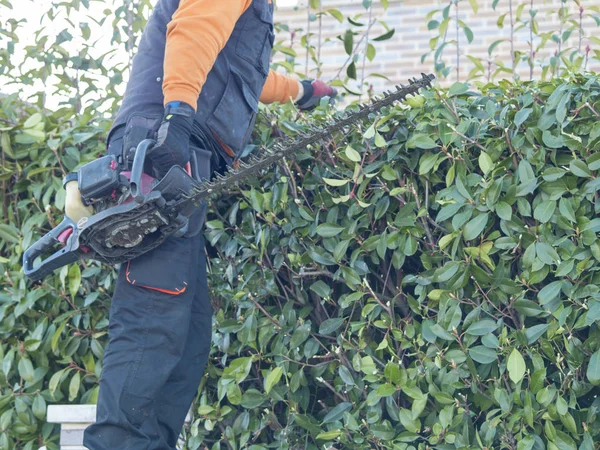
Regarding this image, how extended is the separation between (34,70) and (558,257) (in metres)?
2.68

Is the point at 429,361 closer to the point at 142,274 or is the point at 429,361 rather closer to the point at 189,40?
the point at 142,274

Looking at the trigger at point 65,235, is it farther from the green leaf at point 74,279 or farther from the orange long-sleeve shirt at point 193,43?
the orange long-sleeve shirt at point 193,43

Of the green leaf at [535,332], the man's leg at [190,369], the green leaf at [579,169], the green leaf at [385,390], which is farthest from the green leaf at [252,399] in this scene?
the green leaf at [579,169]

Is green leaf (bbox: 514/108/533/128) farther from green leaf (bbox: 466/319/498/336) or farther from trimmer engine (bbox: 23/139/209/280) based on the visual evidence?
trimmer engine (bbox: 23/139/209/280)

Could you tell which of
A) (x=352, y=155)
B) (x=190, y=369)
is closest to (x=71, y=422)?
(x=190, y=369)

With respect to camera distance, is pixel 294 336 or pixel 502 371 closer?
pixel 502 371

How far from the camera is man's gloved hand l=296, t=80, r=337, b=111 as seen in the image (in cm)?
329

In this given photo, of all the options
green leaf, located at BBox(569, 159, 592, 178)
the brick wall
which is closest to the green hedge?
green leaf, located at BBox(569, 159, 592, 178)

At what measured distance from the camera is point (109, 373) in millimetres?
2494

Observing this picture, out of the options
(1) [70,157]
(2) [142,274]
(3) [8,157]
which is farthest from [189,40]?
(3) [8,157]

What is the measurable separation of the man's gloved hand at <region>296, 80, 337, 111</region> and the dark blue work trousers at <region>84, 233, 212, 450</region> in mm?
916

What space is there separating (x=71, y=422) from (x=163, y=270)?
2.51 feet

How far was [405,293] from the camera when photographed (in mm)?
2707

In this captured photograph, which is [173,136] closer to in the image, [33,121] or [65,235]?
[65,235]
